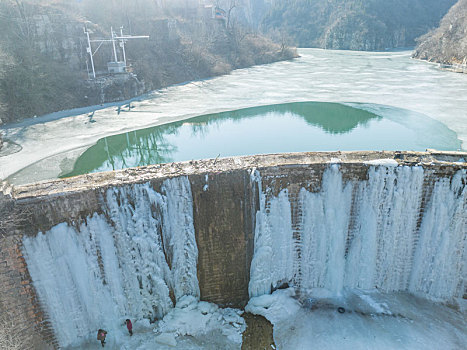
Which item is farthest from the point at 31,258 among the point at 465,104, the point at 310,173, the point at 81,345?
the point at 465,104

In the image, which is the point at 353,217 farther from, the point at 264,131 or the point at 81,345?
the point at 264,131

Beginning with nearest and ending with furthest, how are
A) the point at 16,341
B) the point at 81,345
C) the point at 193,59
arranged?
the point at 16,341
the point at 81,345
the point at 193,59

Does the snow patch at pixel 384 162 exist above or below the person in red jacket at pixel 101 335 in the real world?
above

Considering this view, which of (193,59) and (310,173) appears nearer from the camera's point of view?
(310,173)

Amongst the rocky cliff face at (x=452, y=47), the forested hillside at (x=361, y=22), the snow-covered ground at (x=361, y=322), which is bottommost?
the snow-covered ground at (x=361, y=322)

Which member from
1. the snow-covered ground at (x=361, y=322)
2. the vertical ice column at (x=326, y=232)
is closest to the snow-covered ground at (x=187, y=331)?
the snow-covered ground at (x=361, y=322)

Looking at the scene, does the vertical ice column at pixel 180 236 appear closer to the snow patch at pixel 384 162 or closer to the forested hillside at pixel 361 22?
the snow patch at pixel 384 162

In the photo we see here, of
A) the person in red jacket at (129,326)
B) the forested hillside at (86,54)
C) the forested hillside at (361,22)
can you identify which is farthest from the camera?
the forested hillside at (361,22)
